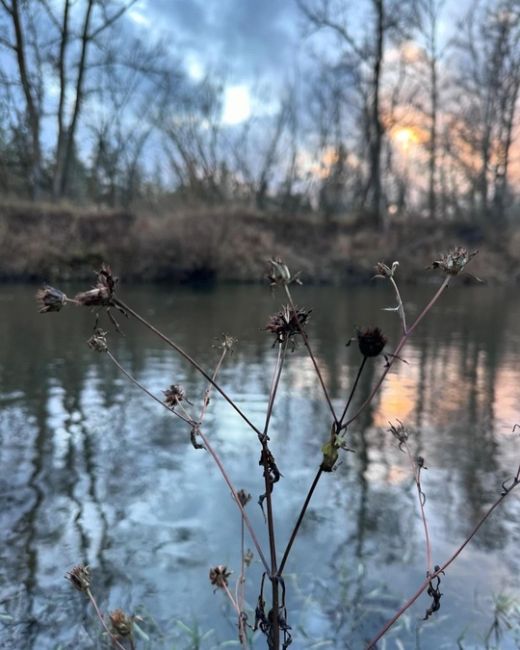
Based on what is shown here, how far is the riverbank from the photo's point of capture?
1978 cm

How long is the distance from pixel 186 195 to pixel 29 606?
29.3 metres

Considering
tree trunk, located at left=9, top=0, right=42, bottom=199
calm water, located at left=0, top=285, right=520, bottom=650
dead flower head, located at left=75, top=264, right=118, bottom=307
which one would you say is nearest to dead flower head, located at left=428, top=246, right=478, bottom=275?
calm water, located at left=0, top=285, right=520, bottom=650

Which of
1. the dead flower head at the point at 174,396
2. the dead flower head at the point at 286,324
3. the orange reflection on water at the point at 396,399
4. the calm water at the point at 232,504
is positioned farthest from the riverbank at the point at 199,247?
the dead flower head at the point at 286,324

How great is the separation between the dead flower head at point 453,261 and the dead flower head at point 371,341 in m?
0.17

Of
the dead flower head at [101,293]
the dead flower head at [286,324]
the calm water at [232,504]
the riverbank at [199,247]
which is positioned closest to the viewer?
the dead flower head at [101,293]

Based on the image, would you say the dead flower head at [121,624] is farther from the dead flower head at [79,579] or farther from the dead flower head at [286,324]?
the dead flower head at [286,324]

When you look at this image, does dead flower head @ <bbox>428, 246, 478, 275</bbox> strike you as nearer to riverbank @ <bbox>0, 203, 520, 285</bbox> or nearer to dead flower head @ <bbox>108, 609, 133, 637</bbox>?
dead flower head @ <bbox>108, 609, 133, 637</bbox>

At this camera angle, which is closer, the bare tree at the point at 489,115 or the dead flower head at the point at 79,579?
the dead flower head at the point at 79,579

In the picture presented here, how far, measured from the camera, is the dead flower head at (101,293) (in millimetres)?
934

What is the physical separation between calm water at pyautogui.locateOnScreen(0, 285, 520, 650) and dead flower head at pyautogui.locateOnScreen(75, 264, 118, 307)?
0.42m

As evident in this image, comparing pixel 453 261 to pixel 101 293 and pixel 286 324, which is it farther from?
pixel 101 293

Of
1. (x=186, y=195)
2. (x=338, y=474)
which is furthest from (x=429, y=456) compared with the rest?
(x=186, y=195)

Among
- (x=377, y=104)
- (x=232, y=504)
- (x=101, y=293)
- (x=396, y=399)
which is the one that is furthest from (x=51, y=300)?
(x=377, y=104)

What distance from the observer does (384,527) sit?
121 inches
